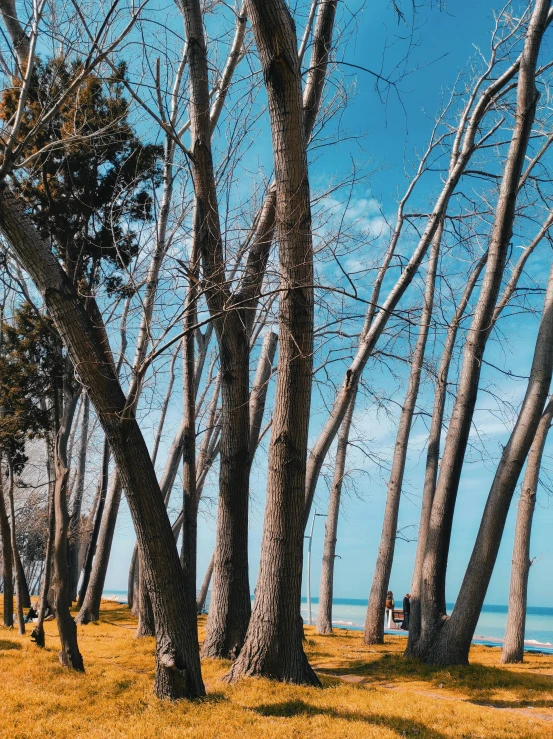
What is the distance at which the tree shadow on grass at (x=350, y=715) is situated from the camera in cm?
514

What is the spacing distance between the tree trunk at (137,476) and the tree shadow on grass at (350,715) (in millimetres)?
741

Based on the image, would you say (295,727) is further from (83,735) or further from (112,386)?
(112,386)

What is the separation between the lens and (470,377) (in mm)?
9352

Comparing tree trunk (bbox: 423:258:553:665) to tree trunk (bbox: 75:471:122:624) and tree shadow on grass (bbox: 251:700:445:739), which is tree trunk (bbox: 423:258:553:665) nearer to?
tree shadow on grass (bbox: 251:700:445:739)

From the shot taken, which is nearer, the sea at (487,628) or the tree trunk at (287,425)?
the tree trunk at (287,425)

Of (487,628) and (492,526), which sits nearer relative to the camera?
(492,526)

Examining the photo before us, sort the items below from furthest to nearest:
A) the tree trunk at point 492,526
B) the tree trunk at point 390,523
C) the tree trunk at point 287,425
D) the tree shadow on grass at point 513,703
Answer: the tree trunk at point 390,523
the tree trunk at point 492,526
the tree shadow on grass at point 513,703
the tree trunk at point 287,425

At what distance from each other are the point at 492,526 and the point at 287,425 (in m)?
3.98

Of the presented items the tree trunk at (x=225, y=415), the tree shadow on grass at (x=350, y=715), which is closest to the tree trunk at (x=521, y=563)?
the tree trunk at (x=225, y=415)

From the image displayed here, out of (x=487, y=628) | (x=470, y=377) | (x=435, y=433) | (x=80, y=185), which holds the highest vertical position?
(x=80, y=185)

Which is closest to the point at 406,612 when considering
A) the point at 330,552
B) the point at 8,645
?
the point at 330,552

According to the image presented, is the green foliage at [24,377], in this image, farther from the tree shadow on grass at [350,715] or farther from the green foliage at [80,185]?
the tree shadow on grass at [350,715]

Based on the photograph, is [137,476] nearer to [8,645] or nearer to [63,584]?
[63,584]

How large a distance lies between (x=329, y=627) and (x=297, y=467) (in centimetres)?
983
